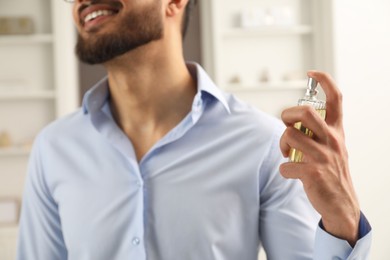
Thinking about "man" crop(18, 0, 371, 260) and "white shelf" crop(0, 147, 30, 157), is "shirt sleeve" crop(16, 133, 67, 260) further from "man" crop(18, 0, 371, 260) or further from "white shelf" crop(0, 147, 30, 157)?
"white shelf" crop(0, 147, 30, 157)

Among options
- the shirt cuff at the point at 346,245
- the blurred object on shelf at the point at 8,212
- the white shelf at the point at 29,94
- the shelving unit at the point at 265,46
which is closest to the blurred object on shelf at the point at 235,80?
the shelving unit at the point at 265,46

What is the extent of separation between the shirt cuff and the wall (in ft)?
8.64

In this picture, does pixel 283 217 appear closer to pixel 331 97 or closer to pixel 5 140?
pixel 331 97

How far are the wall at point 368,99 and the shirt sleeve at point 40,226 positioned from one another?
249cm

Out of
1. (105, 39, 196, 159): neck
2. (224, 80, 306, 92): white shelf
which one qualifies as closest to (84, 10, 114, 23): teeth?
(105, 39, 196, 159): neck

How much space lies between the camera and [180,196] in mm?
1226

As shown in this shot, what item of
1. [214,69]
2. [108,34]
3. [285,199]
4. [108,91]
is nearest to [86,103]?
[108,91]

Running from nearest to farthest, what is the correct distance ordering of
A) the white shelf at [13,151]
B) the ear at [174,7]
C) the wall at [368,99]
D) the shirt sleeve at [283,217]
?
the shirt sleeve at [283,217] < the ear at [174,7] < the white shelf at [13,151] < the wall at [368,99]

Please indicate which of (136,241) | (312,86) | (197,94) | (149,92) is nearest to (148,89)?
(149,92)

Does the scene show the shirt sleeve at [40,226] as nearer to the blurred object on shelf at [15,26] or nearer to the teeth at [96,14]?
the teeth at [96,14]

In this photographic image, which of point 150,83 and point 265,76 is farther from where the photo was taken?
point 265,76

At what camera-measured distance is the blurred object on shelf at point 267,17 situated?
361 centimetres

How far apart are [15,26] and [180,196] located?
2592 millimetres

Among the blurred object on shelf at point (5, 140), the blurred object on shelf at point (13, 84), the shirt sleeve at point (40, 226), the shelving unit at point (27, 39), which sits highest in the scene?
the shelving unit at point (27, 39)
